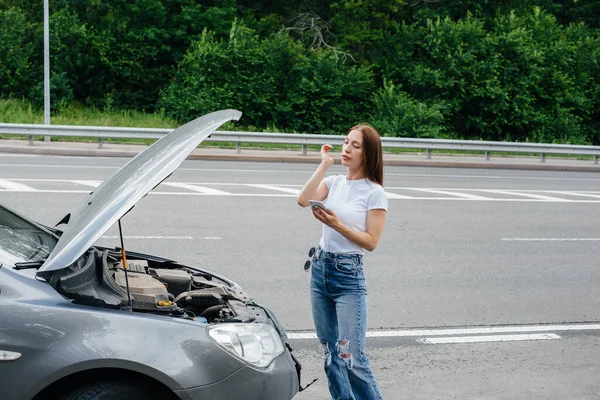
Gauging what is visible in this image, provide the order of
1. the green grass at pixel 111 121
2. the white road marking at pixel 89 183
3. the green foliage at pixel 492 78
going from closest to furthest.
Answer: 1. the white road marking at pixel 89 183
2. the green grass at pixel 111 121
3. the green foliage at pixel 492 78

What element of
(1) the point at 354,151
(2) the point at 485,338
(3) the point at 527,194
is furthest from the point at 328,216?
(3) the point at 527,194

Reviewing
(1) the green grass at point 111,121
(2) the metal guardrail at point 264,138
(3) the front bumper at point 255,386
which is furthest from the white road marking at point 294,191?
(3) the front bumper at point 255,386

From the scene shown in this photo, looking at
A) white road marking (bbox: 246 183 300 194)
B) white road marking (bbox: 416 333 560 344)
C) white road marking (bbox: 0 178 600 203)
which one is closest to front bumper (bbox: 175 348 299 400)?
white road marking (bbox: 416 333 560 344)

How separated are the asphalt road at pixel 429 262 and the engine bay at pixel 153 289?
3.97 ft

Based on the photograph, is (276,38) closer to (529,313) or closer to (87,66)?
(87,66)

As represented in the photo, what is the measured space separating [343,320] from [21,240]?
1.71 meters

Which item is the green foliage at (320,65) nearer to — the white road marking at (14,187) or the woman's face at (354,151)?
the white road marking at (14,187)

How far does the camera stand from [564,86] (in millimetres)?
34062

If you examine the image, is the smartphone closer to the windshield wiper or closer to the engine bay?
the engine bay

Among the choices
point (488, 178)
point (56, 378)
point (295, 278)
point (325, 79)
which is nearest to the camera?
point (56, 378)

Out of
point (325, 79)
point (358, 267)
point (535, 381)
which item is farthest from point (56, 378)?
point (325, 79)

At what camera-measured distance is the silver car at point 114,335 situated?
3.26 metres

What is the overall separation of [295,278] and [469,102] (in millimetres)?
26150

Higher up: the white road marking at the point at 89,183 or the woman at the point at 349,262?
the woman at the point at 349,262
